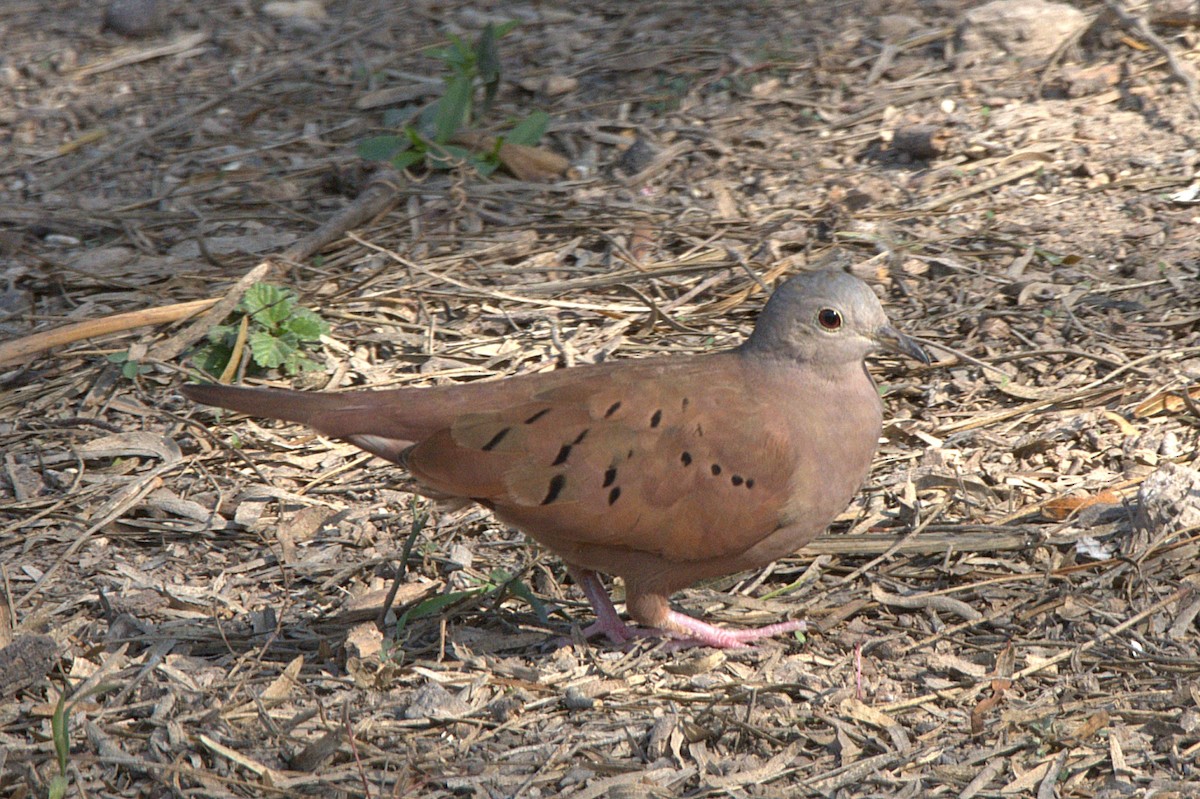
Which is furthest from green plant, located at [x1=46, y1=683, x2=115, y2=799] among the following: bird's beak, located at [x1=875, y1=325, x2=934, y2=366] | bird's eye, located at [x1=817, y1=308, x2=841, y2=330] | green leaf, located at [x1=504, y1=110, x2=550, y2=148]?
green leaf, located at [x1=504, y1=110, x2=550, y2=148]

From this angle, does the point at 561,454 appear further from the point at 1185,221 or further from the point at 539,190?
the point at 1185,221

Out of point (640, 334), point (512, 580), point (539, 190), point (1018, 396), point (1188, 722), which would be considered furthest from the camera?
point (539, 190)

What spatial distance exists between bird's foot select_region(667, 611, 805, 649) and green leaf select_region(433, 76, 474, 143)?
9.37 feet

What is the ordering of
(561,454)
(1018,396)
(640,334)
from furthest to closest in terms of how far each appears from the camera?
1. (640,334)
2. (1018,396)
3. (561,454)

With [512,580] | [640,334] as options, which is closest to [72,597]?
[512,580]

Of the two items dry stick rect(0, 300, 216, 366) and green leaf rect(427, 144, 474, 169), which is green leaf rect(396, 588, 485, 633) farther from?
green leaf rect(427, 144, 474, 169)

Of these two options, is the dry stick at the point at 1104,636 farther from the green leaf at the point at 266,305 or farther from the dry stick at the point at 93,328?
the dry stick at the point at 93,328

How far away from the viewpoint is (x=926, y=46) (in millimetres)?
6391

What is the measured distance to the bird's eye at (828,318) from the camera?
3.60 metres

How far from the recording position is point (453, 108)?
18.8 ft

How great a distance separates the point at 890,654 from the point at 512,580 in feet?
3.39

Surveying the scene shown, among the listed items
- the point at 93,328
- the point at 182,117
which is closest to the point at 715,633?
the point at 93,328

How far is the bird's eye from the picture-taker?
3604 mm

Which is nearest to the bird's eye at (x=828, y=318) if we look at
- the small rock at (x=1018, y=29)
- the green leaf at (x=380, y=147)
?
the green leaf at (x=380, y=147)
